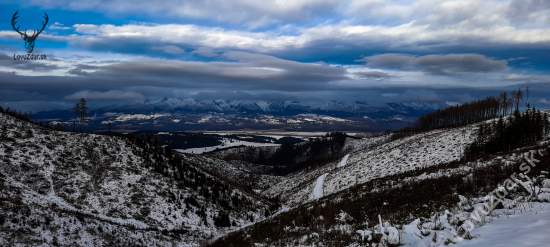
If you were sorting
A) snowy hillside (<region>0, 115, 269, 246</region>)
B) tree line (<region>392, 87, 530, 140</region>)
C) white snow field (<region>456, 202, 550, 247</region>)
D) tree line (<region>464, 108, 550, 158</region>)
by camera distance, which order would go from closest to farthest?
white snow field (<region>456, 202, 550, 247</region>), snowy hillside (<region>0, 115, 269, 246</region>), tree line (<region>464, 108, 550, 158</region>), tree line (<region>392, 87, 530, 140</region>)

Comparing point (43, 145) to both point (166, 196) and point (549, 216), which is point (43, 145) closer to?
point (166, 196)

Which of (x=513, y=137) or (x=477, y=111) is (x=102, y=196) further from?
(x=477, y=111)

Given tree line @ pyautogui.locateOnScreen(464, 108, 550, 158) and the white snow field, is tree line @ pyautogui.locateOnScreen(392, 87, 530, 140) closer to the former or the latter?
tree line @ pyautogui.locateOnScreen(464, 108, 550, 158)

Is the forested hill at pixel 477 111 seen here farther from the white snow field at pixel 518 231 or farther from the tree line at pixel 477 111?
the white snow field at pixel 518 231

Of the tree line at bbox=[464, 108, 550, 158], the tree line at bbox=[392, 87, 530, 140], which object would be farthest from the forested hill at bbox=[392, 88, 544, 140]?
the tree line at bbox=[464, 108, 550, 158]

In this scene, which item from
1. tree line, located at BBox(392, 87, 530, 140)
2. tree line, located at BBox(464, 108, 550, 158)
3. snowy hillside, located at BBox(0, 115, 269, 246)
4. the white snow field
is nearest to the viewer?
the white snow field

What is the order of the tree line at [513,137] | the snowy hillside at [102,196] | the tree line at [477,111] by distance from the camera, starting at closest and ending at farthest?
the snowy hillside at [102,196], the tree line at [513,137], the tree line at [477,111]

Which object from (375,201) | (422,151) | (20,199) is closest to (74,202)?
(20,199)

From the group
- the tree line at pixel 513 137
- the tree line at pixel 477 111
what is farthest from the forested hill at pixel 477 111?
the tree line at pixel 513 137
